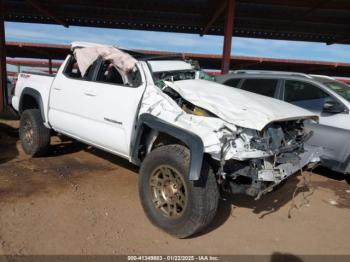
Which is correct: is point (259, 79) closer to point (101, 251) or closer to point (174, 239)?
point (174, 239)

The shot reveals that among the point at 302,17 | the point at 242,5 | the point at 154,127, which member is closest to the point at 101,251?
the point at 154,127

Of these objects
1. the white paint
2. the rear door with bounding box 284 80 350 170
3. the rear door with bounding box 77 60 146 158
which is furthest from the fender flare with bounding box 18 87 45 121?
the rear door with bounding box 284 80 350 170

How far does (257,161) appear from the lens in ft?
11.6

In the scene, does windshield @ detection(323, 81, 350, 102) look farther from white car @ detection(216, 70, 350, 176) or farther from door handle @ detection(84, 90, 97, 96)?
door handle @ detection(84, 90, 97, 96)

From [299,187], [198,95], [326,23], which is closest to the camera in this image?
[198,95]

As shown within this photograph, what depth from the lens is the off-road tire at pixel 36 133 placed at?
590 centimetres

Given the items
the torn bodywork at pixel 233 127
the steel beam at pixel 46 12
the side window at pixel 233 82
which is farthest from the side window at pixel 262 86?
the steel beam at pixel 46 12

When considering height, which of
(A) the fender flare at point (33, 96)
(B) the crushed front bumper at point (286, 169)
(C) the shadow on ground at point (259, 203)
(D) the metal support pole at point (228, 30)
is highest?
(D) the metal support pole at point (228, 30)

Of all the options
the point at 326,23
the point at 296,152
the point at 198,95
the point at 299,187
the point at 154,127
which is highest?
the point at 326,23

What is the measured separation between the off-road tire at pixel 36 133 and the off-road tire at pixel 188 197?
2948 mm

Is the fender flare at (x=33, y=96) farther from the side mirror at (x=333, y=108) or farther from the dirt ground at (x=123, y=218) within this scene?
the side mirror at (x=333, y=108)

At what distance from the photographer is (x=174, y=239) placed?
3605mm

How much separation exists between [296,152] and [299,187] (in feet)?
5.16

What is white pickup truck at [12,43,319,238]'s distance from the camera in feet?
11.3
